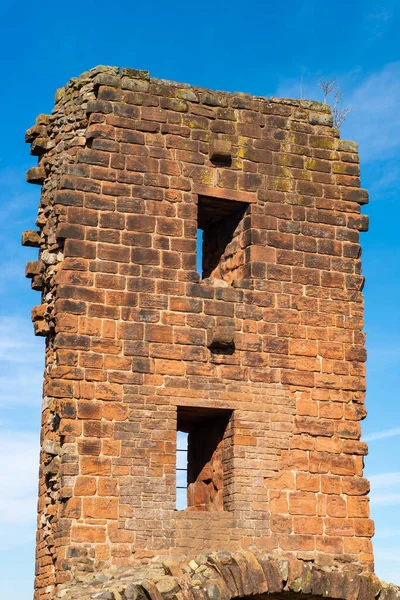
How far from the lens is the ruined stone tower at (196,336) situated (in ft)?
46.2

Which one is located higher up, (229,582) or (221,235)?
(221,235)

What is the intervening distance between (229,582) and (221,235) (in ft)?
15.9

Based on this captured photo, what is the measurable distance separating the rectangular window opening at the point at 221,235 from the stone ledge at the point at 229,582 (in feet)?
12.7

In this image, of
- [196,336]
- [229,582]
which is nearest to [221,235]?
[196,336]

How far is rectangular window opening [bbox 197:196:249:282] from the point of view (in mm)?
15727

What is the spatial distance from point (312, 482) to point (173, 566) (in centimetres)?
252

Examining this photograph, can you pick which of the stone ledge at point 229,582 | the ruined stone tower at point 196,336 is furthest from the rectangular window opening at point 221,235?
the stone ledge at point 229,582

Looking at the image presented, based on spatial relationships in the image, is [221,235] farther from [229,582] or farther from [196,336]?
[229,582]

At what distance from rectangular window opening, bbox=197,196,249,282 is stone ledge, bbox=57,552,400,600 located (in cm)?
388

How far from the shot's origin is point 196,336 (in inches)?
584

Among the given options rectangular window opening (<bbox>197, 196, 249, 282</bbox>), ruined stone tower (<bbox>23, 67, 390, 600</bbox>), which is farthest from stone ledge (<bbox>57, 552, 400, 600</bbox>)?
rectangular window opening (<bbox>197, 196, 249, 282</bbox>)

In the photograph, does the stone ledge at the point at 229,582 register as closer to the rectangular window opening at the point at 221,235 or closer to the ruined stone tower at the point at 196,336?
the ruined stone tower at the point at 196,336

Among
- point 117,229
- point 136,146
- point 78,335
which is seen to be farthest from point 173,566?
point 136,146

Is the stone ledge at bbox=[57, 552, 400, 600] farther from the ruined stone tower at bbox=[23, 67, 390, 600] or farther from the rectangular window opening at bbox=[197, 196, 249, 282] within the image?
the rectangular window opening at bbox=[197, 196, 249, 282]
